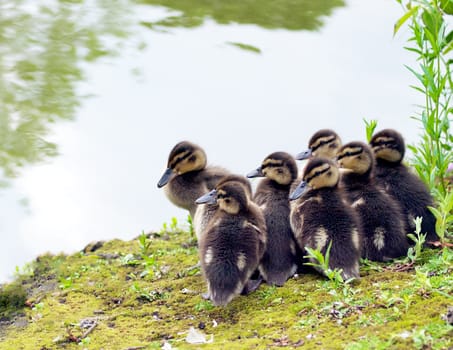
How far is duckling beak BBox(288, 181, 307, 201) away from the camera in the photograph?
199 inches

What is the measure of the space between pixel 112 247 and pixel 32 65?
3172 millimetres

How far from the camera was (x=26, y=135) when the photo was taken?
7473 millimetres

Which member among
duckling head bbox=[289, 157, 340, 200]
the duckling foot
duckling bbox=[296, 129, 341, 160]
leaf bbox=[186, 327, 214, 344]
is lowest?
leaf bbox=[186, 327, 214, 344]

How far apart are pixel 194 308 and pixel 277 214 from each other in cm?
83

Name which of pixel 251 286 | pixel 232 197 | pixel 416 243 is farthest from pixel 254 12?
pixel 251 286

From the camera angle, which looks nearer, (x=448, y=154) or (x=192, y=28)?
(x=448, y=154)

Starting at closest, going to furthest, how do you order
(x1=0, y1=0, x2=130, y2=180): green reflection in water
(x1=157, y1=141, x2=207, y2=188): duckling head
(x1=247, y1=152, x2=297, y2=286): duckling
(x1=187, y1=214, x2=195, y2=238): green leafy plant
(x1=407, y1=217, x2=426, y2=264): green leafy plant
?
1. (x1=407, y1=217, x2=426, y2=264): green leafy plant
2. (x1=247, y1=152, x2=297, y2=286): duckling
3. (x1=157, y1=141, x2=207, y2=188): duckling head
4. (x1=187, y1=214, x2=195, y2=238): green leafy plant
5. (x1=0, y1=0, x2=130, y2=180): green reflection in water

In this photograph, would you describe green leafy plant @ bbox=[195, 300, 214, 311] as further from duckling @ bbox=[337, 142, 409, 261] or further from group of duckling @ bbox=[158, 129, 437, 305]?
duckling @ bbox=[337, 142, 409, 261]

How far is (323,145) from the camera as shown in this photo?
233 inches

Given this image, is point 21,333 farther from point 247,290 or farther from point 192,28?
point 192,28

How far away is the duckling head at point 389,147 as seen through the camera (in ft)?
17.8

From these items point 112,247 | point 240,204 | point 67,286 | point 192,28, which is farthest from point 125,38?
point 240,204

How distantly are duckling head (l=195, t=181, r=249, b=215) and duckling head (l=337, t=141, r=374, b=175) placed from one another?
80cm

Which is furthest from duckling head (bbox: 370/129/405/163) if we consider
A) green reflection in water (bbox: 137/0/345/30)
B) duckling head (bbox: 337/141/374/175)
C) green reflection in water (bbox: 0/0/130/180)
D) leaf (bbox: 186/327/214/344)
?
green reflection in water (bbox: 137/0/345/30)
